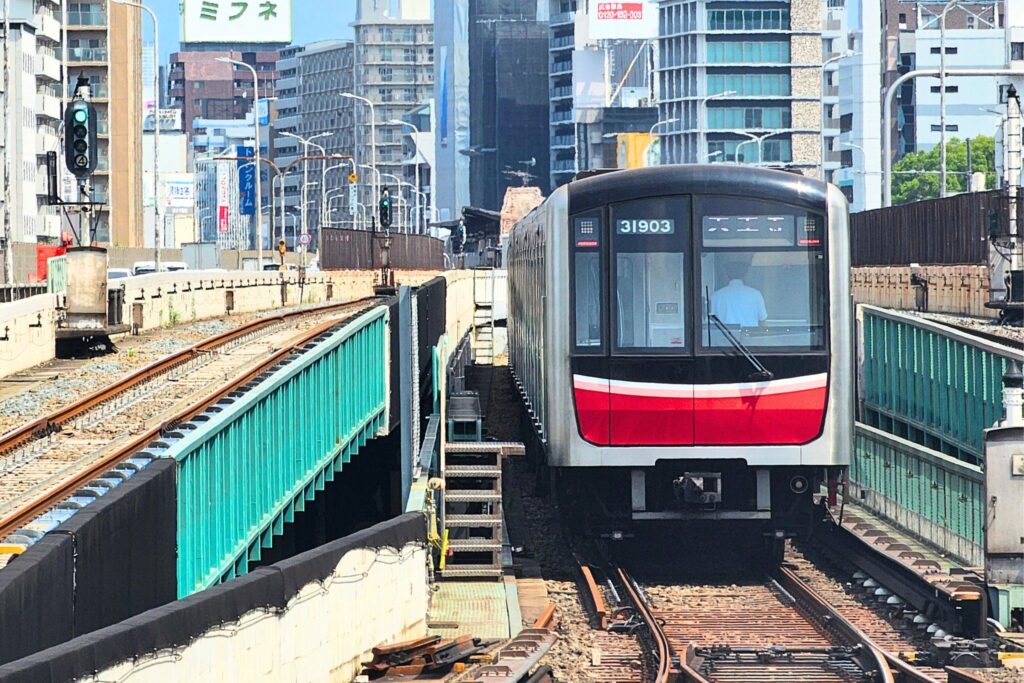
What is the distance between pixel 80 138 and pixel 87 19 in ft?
286

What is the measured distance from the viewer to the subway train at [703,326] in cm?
1781

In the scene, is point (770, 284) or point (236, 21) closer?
point (770, 284)

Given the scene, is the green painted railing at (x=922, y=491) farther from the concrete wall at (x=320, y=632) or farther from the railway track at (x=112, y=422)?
the railway track at (x=112, y=422)

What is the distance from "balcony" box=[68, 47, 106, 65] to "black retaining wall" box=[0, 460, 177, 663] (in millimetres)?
101305

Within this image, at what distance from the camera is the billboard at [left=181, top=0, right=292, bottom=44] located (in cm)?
11325

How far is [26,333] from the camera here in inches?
955

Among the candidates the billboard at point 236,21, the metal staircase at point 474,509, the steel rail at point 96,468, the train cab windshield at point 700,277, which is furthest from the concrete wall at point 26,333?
the billboard at point 236,21

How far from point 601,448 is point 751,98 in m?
127

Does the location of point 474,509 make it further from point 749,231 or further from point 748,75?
point 748,75

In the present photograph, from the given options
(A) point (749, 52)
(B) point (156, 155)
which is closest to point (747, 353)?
(B) point (156, 155)

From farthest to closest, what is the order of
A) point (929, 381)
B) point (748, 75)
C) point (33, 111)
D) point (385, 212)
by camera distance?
point (748, 75) < point (33, 111) < point (385, 212) < point (929, 381)

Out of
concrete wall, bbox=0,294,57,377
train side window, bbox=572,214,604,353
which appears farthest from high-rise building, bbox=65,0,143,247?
train side window, bbox=572,214,604,353

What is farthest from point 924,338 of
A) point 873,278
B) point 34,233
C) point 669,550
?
point 34,233

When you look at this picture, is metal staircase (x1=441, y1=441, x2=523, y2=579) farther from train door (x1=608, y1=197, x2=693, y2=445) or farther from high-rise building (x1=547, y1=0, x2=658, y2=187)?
high-rise building (x1=547, y1=0, x2=658, y2=187)
